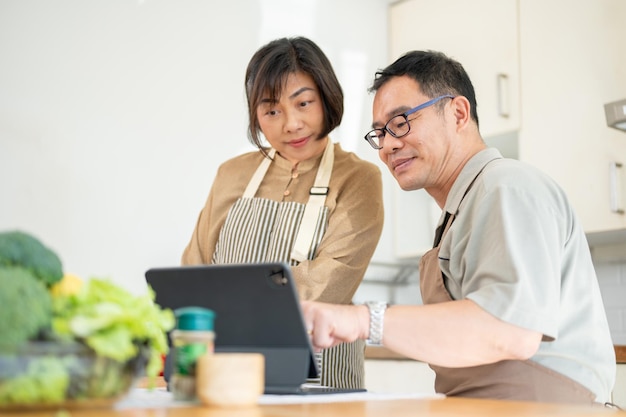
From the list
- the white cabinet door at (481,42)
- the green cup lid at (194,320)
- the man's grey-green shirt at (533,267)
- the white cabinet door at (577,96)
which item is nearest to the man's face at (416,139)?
the man's grey-green shirt at (533,267)

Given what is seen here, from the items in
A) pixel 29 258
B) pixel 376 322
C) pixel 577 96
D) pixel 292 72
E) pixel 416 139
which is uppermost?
pixel 577 96

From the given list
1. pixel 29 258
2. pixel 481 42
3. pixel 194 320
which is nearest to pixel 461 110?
pixel 194 320

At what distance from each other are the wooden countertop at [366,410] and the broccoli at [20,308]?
3.4 inches

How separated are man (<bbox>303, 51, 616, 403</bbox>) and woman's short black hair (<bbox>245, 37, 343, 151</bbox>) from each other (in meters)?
0.47

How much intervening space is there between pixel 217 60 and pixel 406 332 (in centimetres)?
221

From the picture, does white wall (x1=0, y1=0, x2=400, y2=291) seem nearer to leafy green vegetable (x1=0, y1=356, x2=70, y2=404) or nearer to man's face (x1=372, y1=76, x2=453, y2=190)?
man's face (x1=372, y1=76, x2=453, y2=190)

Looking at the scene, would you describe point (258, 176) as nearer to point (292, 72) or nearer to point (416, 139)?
point (292, 72)

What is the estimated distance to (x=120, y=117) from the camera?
3.04m

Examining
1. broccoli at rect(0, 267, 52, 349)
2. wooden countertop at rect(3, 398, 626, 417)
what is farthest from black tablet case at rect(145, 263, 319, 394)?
broccoli at rect(0, 267, 52, 349)

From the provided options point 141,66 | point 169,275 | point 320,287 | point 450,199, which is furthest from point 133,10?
point 169,275

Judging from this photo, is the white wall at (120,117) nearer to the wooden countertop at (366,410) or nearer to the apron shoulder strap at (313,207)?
the apron shoulder strap at (313,207)

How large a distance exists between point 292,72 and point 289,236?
419mm

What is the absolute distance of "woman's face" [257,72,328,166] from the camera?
6.81 ft

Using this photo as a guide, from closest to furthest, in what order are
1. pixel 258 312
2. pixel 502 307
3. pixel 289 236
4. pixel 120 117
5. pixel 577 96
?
pixel 258 312 < pixel 502 307 < pixel 289 236 < pixel 120 117 < pixel 577 96
